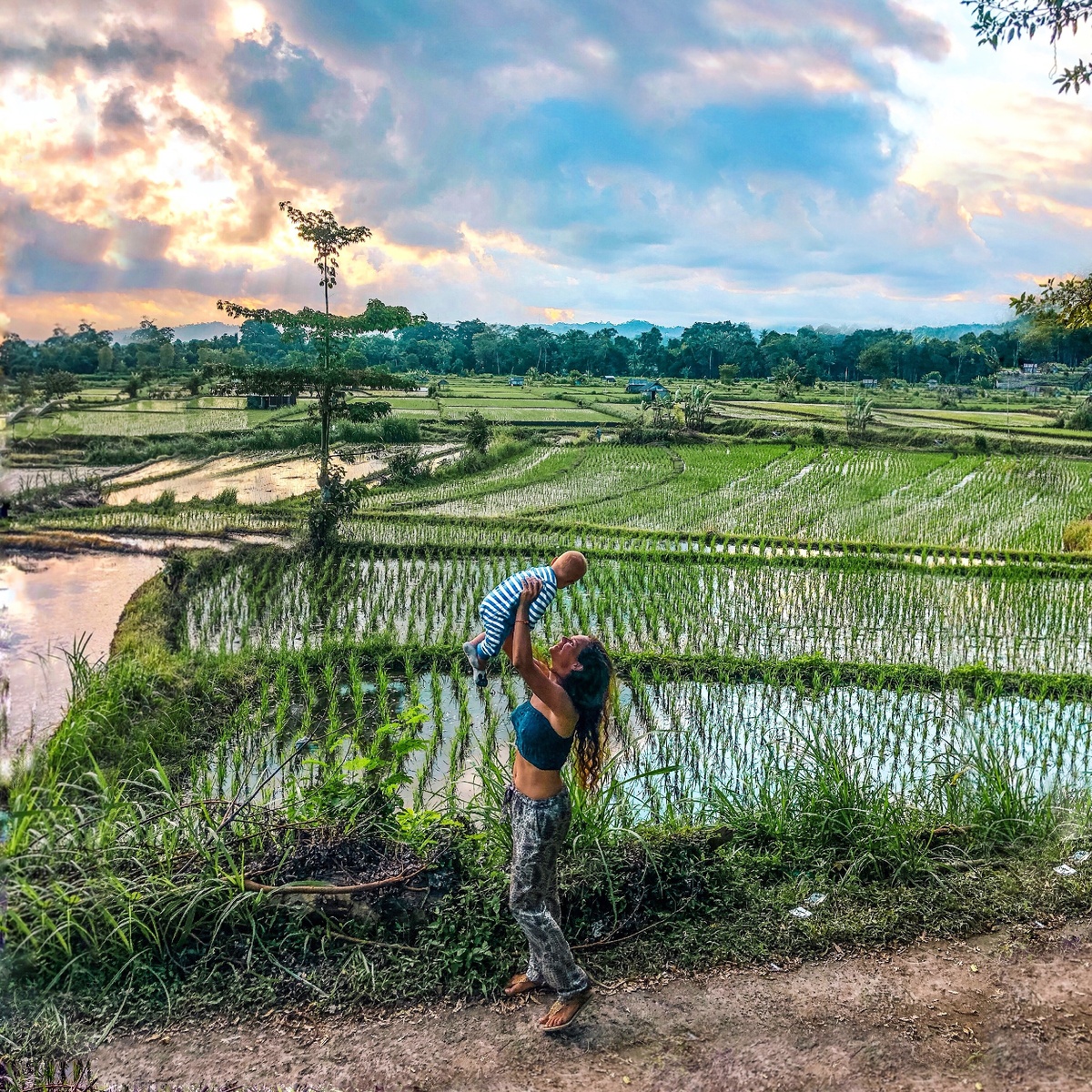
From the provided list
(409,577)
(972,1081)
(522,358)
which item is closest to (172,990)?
(972,1081)

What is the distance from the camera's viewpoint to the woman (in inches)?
104

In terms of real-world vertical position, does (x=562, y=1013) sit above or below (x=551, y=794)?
below

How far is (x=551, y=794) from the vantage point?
2.71 m

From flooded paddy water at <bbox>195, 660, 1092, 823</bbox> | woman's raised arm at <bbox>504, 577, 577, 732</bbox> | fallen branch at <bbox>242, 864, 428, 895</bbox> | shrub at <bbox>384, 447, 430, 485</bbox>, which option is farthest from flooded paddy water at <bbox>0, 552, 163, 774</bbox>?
shrub at <bbox>384, 447, 430, 485</bbox>

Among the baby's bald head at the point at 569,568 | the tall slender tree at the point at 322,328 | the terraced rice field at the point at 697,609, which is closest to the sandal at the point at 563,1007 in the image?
the baby's bald head at the point at 569,568

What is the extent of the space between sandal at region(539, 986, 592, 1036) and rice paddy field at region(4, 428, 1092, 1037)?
0.25m

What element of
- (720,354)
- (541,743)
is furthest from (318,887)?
(720,354)

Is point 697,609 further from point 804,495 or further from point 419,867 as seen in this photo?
point 804,495

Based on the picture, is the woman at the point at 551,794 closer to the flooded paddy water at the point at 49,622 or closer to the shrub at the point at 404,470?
the flooded paddy water at the point at 49,622

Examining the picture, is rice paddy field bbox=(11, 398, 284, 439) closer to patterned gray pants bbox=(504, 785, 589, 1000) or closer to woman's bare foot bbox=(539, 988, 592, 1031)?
patterned gray pants bbox=(504, 785, 589, 1000)

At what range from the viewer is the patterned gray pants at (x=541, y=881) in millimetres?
2721

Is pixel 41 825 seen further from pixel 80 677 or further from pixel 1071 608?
pixel 1071 608

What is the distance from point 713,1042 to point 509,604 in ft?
4.85

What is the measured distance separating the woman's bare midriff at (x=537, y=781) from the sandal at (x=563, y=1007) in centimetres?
64
